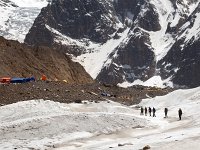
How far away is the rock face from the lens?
112562mm

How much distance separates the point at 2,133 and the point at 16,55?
81560mm

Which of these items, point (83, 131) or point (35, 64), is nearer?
point (83, 131)

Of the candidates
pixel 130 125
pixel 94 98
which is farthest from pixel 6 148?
pixel 94 98

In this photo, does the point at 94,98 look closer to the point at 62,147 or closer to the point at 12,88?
the point at 12,88

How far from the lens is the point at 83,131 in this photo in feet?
148

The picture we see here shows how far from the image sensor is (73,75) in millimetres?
160125

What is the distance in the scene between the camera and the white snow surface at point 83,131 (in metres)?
38.1

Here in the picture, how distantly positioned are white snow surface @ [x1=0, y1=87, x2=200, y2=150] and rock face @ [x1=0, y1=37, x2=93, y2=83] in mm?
51045

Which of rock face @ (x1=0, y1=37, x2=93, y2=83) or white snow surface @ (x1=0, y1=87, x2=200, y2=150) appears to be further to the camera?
rock face @ (x1=0, y1=37, x2=93, y2=83)

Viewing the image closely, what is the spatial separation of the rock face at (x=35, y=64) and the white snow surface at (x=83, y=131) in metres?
51.0

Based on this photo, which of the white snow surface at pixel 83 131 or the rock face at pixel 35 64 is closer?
the white snow surface at pixel 83 131

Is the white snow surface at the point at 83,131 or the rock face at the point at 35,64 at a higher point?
the rock face at the point at 35,64

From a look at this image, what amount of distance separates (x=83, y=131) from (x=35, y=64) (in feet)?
287

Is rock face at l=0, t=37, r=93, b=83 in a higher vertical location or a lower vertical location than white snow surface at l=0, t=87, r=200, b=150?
higher
